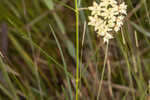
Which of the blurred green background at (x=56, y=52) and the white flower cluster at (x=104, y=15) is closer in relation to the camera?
the white flower cluster at (x=104, y=15)

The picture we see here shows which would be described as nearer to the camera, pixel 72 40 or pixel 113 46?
pixel 113 46

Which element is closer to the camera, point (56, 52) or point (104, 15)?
point (104, 15)

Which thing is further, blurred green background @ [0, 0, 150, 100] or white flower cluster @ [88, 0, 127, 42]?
blurred green background @ [0, 0, 150, 100]

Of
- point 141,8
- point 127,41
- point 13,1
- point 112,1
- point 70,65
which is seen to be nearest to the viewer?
point 112,1

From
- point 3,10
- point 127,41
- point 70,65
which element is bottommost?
point 70,65

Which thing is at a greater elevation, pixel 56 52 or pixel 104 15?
pixel 104 15

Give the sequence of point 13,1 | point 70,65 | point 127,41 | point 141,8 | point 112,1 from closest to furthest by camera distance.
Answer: point 112,1 < point 127,41 < point 141,8 < point 70,65 < point 13,1

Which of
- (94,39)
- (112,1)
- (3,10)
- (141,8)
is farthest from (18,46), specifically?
(112,1)

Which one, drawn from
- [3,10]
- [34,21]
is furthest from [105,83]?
[3,10]

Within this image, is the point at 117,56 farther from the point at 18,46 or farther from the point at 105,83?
the point at 18,46

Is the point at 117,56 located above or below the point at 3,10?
below
